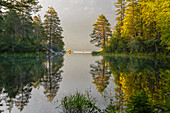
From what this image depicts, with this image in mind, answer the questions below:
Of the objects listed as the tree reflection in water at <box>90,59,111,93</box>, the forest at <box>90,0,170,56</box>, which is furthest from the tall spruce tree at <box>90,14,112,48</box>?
the tree reflection in water at <box>90,59,111,93</box>

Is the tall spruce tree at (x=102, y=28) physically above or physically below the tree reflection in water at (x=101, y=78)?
above

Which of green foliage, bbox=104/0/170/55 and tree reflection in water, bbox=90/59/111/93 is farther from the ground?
green foliage, bbox=104/0/170/55

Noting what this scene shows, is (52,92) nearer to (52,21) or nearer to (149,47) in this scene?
(149,47)

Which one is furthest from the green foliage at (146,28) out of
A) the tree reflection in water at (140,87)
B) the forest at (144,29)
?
the tree reflection in water at (140,87)

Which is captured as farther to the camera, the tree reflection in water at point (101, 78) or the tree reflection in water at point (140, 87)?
the tree reflection in water at point (101, 78)

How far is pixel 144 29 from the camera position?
29250mm

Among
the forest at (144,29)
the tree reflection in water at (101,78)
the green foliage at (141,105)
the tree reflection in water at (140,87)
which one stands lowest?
the tree reflection in water at (101,78)

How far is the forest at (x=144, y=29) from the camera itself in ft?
66.6

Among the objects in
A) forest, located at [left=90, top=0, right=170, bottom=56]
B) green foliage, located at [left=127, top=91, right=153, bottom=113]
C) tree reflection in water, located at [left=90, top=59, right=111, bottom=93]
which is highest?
forest, located at [left=90, top=0, right=170, bottom=56]

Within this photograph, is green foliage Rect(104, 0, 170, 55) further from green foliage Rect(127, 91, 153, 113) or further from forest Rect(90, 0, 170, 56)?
green foliage Rect(127, 91, 153, 113)

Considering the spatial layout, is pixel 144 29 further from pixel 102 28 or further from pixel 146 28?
pixel 102 28

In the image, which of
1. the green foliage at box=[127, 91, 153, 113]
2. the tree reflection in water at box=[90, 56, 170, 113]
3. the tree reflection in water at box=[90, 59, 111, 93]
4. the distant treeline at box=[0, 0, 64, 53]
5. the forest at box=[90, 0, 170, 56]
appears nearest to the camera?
the green foliage at box=[127, 91, 153, 113]

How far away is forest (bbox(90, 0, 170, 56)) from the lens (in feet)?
66.6

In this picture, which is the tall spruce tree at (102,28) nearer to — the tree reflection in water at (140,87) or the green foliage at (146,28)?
the green foliage at (146,28)
